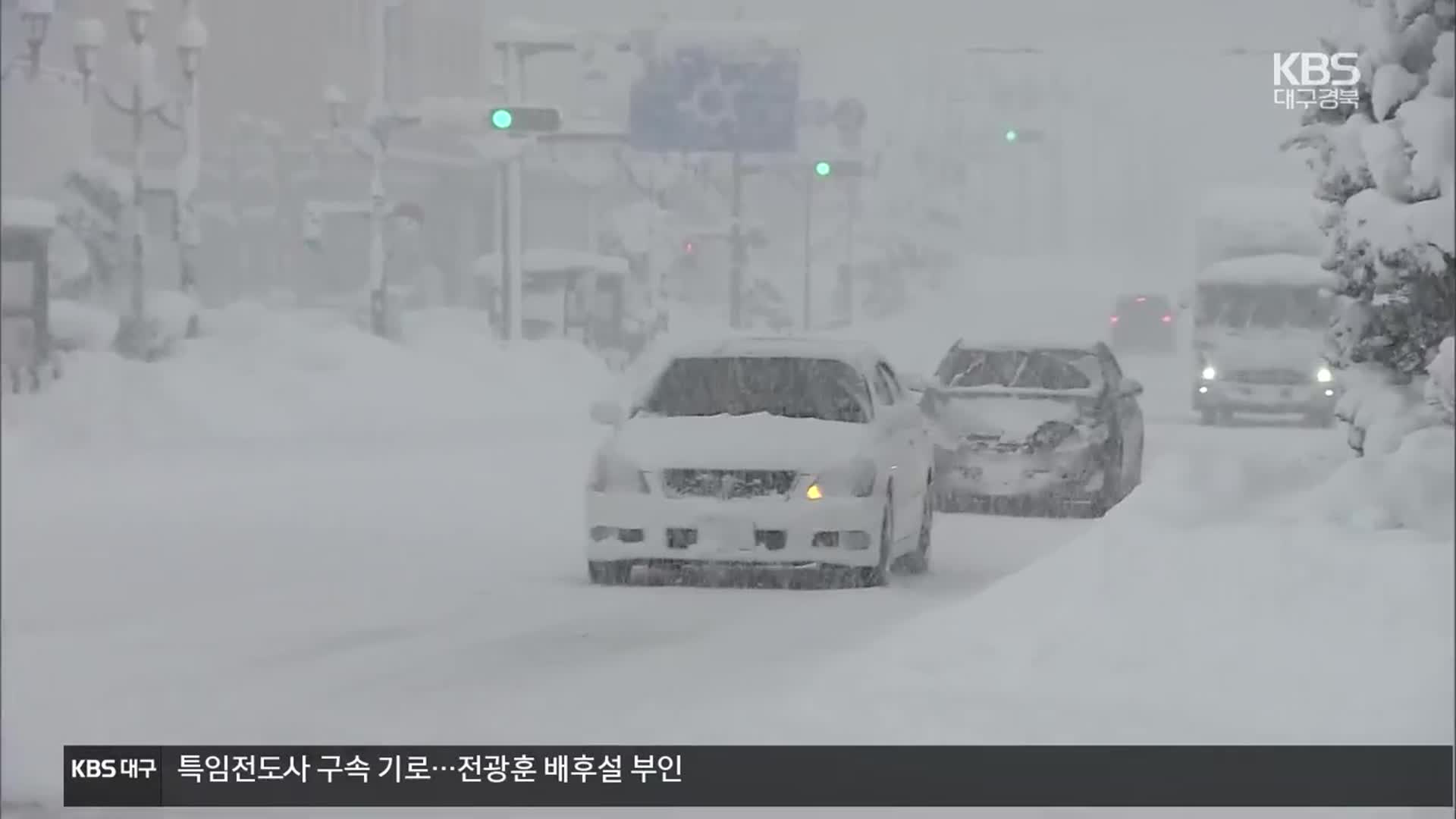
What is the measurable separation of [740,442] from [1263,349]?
941 inches

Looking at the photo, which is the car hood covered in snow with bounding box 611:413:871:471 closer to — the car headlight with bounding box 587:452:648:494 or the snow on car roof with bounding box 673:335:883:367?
the car headlight with bounding box 587:452:648:494

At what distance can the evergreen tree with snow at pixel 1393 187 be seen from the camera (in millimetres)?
8750

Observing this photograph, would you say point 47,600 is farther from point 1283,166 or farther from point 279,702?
point 1283,166

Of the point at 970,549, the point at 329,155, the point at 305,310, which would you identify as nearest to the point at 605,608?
the point at 970,549

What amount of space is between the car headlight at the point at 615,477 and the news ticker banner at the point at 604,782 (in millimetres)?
5977

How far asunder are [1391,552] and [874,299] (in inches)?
3226

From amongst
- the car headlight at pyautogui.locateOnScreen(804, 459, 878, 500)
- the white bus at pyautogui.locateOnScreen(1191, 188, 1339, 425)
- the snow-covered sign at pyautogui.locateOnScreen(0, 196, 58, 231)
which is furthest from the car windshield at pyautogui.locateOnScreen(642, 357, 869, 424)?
the white bus at pyautogui.locateOnScreen(1191, 188, 1339, 425)

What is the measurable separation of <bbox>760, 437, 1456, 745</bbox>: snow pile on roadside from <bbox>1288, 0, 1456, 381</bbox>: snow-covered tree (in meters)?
1.33

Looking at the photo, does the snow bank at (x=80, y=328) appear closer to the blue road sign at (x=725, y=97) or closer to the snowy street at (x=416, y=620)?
the blue road sign at (x=725, y=97)

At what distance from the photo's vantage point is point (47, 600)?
521 inches

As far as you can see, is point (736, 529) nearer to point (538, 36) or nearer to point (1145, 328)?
point (538, 36)

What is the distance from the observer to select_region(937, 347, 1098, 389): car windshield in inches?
794

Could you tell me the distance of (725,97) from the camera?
44.5m

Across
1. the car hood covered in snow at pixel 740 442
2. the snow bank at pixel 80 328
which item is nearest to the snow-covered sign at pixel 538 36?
the snow bank at pixel 80 328
